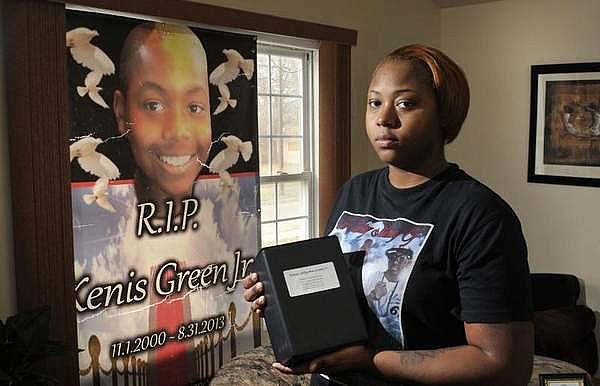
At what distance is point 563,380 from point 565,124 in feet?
7.58

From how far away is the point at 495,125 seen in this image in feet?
13.5

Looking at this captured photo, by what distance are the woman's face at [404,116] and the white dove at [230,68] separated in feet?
6.43

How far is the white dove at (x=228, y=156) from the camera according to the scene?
2.95 meters

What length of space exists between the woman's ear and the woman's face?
1740 millimetres

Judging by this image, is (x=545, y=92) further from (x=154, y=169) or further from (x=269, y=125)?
(x=154, y=169)

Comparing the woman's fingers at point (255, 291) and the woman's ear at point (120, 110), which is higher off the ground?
the woman's ear at point (120, 110)

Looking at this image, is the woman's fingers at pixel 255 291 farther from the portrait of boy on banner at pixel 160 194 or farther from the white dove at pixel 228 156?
the white dove at pixel 228 156

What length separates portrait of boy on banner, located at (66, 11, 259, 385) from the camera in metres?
2.46

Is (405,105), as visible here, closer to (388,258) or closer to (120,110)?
(388,258)

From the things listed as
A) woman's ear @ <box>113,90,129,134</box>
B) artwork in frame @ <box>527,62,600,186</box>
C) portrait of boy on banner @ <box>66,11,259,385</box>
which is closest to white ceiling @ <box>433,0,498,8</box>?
artwork in frame @ <box>527,62,600,186</box>

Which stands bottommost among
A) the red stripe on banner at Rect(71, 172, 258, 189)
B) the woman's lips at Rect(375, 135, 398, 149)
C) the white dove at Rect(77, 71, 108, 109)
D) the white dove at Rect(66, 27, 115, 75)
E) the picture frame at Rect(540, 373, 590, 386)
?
the picture frame at Rect(540, 373, 590, 386)

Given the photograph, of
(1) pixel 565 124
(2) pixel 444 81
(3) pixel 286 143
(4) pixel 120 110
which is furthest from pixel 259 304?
(1) pixel 565 124

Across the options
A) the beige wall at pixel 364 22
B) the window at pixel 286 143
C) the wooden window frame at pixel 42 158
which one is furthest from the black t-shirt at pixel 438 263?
the window at pixel 286 143

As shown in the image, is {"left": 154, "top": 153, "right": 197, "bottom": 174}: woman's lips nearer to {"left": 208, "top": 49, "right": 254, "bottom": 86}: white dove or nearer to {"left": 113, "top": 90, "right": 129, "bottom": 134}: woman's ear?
{"left": 113, "top": 90, "right": 129, "bottom": 134}: woman's ear
